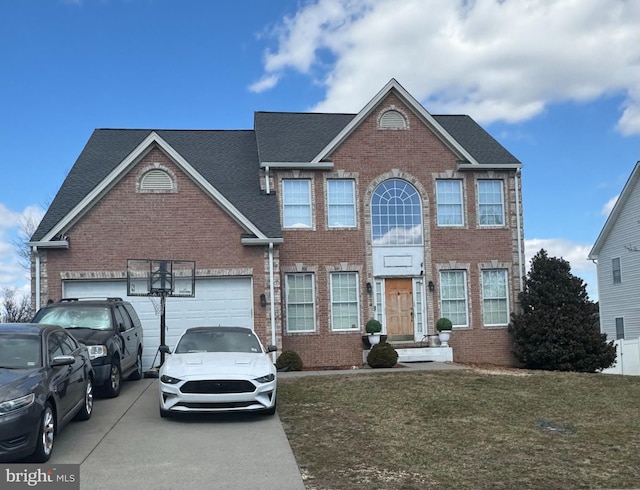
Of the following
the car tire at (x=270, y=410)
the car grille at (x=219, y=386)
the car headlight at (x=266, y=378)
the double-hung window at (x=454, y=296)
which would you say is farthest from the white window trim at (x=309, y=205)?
the car grille at (x=219, y=386)

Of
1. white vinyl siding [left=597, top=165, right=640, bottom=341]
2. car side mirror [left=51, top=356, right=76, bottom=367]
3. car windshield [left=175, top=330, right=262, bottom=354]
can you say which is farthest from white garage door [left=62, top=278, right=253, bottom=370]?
white vinyl siding [left=597, top=165, right=640, bottom=341]

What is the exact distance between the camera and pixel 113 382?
1303cm

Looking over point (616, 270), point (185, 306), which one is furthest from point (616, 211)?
point (185, 306)

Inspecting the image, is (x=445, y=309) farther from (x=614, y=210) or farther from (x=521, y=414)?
(x=614, y=210)

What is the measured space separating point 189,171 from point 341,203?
4.95 m

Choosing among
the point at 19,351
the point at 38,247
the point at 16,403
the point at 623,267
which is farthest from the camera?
the point at 623,267

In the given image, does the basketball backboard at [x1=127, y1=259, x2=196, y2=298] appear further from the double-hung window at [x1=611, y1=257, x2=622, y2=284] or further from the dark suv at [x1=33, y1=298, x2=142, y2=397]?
the double-hung window at [x1=611, y1=257, x2=622, y2=284]

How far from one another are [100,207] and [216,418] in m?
9.74

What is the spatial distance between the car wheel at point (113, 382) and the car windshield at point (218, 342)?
5.00 feet

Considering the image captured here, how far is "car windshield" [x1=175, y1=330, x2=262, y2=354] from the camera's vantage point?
40.4 feet

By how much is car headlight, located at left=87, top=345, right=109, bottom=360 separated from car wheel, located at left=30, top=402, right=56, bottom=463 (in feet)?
13.5

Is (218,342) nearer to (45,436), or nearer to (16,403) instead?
(45,436)

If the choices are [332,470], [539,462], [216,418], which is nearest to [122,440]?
[216,418]

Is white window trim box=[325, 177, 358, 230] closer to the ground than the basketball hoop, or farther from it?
farther from it
